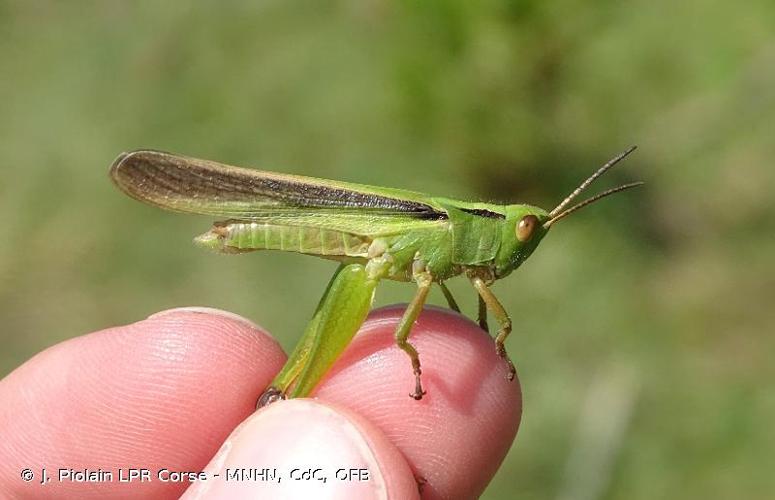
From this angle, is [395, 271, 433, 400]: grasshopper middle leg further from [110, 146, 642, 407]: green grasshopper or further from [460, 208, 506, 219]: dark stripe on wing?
[460, 208, 506, 219]: dark stripe on wing

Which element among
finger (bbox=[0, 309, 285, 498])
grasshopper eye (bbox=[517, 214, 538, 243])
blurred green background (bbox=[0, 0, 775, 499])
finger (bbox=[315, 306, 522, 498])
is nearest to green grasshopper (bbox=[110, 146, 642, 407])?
grasshopper eye (bbox=[517, 214, 538, 243])

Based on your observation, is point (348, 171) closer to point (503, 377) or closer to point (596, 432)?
point (596, 432)

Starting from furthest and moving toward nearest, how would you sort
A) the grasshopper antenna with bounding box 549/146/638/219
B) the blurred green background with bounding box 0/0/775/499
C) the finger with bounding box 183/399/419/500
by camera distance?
the blurred green background with bounding box 0/0/775/499 → the grasshopper antenna with bounding box 549/146/638/219 → the finger with bounding box 183/399/419/500

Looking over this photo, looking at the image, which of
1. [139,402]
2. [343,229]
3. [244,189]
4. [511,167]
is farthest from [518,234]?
[511,167]

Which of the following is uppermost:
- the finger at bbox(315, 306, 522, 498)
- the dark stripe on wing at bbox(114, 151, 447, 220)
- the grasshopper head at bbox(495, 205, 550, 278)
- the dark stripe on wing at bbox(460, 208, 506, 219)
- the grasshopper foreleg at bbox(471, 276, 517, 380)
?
the dark stripe on wing at bbox(114, 151, 447, 220)

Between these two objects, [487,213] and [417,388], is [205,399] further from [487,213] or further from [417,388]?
[487,213]

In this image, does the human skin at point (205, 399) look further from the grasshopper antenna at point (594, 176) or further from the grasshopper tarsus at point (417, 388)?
the grasshopper antenna at point (594, 176)

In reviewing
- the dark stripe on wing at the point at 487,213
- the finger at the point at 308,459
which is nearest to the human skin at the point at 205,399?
the finger at the point at 308,459

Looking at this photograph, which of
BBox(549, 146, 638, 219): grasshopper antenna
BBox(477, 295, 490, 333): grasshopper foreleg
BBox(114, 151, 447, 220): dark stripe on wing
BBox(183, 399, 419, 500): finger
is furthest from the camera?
BBox(477, 295, 490, 333): grasshopper foreleg
